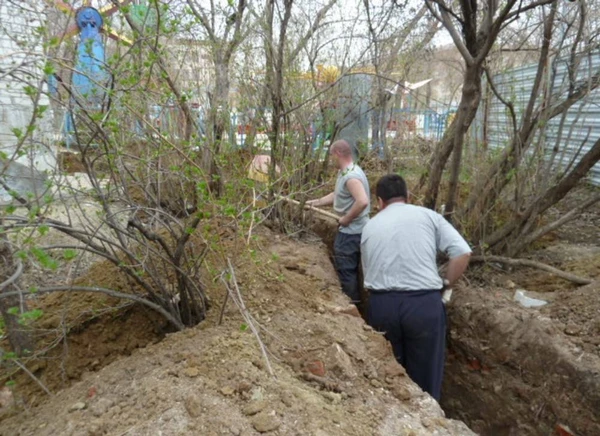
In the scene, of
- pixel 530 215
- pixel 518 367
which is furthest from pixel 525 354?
pixel 530 215

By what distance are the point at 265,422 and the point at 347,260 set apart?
2.84m

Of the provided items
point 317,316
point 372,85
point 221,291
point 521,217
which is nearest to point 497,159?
point 521,217

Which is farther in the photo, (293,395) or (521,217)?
(521,217)

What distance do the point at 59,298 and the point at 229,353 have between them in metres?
1.71

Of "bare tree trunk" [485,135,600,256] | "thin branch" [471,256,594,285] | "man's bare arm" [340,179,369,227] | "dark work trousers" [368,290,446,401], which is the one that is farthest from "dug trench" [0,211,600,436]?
"man's bare arm" [340,179,369,227]

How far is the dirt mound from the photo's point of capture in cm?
311

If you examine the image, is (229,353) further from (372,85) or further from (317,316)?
(372,85)

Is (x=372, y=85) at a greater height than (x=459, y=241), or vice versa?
(x=372, y=85)

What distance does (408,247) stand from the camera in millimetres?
3332

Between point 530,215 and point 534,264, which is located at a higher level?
point 530,215

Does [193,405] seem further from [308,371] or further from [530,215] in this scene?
[530,215]

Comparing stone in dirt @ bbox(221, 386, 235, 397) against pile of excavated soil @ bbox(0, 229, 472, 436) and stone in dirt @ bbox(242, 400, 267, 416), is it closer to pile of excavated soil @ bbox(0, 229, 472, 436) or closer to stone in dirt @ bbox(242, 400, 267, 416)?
pile of excavated soil @ bbox(0, 229, 472, 436)

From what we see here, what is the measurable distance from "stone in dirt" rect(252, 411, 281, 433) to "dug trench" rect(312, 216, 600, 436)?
2.27 metres

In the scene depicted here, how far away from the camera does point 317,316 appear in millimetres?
3139
